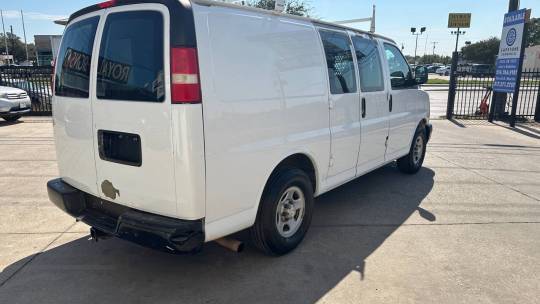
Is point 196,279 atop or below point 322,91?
below

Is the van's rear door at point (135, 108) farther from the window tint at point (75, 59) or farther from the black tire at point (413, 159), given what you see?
the black tire at point (413, 159)

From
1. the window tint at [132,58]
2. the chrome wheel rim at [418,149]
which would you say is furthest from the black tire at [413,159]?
the window tint at [132,58]

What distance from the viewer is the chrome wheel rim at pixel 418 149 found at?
6.25m

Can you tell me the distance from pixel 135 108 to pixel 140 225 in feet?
2.68

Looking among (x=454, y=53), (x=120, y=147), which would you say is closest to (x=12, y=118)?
(x=120, y=147)

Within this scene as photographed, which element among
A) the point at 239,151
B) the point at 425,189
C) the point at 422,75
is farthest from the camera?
the point at 422,75

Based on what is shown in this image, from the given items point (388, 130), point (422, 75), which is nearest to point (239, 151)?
point (388, 130)

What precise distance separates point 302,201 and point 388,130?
6.54 ft

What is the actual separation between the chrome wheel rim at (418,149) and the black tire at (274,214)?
324cm

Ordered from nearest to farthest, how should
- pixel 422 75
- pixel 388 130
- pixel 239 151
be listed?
pixel 239 151, pixel 388 130, pixel 422 75

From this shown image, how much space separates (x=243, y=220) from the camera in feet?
10.0

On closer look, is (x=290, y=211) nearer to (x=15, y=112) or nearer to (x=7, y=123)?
(x=15, y=112)

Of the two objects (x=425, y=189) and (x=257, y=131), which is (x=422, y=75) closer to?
(x=425, y=189)

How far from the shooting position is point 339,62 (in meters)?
4.02
